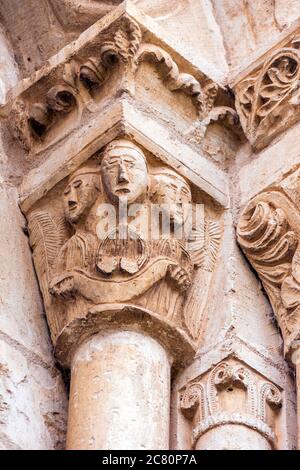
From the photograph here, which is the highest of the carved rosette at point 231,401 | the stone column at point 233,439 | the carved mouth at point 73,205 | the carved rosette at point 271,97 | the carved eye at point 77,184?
the carved rosette at point 271,97

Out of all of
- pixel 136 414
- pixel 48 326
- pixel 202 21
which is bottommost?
pixel 136 414

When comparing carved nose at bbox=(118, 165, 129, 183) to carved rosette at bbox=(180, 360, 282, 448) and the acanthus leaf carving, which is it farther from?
carved rosette at bbox=(180, 360, 282, 448)

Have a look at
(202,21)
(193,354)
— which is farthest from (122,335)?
(202,21)

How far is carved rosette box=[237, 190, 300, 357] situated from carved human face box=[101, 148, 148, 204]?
28 centimetres

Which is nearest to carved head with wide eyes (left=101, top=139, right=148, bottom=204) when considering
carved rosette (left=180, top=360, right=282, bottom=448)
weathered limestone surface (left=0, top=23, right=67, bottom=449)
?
weathered limestone surface (left=0, top=23, right=67, bottom=449)

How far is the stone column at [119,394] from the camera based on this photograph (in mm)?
3762

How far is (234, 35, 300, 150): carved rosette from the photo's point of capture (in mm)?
4324

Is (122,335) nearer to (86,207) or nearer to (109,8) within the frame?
(86,207)

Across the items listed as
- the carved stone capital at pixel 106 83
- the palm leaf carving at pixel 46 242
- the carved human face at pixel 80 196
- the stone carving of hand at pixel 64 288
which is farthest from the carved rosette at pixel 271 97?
the stone carving of hand at pixel 64 288

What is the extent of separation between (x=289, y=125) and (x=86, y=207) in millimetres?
569

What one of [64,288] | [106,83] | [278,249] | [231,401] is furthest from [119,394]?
[106,83]

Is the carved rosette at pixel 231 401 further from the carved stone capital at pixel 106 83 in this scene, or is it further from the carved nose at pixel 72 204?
the carved stone capital at pixel 106 83

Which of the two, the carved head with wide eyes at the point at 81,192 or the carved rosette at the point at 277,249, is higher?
the carved head with wide eyes at the point at 81,192

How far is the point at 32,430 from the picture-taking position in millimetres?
3932
